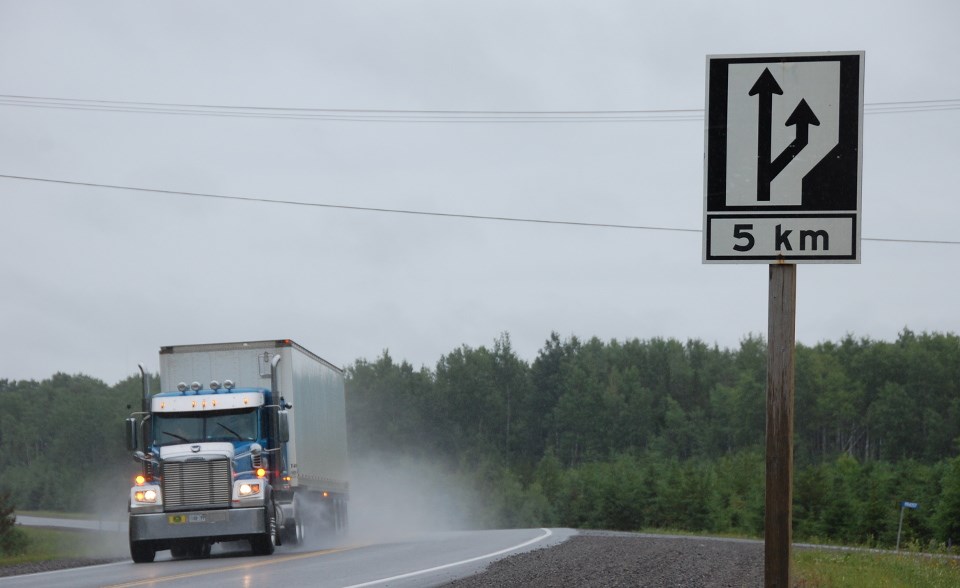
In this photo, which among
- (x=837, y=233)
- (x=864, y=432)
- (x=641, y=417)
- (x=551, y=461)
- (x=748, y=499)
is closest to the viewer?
(x=837, y=233)

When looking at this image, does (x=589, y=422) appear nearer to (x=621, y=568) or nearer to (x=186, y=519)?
(x=186, y=519)

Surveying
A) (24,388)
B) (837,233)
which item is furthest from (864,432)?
(24,388)

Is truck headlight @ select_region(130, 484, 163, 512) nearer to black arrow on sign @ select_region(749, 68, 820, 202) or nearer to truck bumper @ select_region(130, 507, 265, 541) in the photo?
truck bumper @ select_region(130, 507, 265, 541)

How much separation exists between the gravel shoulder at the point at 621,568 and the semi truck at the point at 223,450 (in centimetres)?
555

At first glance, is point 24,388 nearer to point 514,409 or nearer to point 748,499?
point 514,409

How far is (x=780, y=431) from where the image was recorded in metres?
6.10

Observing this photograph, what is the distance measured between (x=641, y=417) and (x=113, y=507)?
59.6 meters

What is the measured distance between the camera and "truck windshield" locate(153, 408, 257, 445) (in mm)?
23281

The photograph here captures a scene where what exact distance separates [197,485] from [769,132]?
17.9 metres

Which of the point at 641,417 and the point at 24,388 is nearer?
the point at 641,417

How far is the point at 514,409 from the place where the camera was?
446 ft

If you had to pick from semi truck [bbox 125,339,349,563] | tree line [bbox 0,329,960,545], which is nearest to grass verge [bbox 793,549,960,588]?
semi truck [bbox 125,339,349,563]

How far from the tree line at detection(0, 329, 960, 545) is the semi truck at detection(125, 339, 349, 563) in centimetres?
4964

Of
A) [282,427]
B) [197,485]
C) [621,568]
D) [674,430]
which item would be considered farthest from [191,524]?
[674,430]
